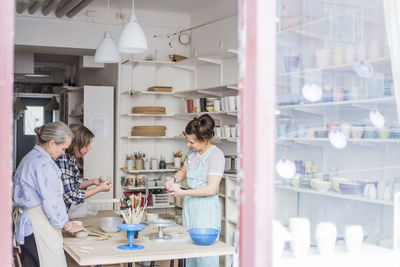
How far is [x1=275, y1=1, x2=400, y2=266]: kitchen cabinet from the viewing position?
1.96 m

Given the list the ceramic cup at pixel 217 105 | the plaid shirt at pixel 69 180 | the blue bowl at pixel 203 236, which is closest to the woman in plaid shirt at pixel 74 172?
the plaid shirt at pixel 69 180

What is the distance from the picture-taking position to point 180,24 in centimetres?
900

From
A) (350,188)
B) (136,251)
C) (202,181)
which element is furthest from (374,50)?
(202,181)

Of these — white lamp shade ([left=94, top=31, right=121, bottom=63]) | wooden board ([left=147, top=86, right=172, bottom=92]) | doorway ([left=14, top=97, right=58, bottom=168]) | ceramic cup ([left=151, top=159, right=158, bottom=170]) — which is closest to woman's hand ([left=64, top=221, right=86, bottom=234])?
white lamp shade ([left=94, top=31, right=121, bottom=63])

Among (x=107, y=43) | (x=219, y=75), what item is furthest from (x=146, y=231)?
(x=219, y=75)

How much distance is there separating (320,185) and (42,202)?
83.2 inches

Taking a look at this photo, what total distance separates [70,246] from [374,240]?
228cm

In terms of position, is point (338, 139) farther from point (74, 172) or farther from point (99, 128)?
point (99, 128)

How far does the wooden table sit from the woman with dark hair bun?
1.30 ft

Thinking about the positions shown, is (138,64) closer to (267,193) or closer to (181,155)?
(181,155)

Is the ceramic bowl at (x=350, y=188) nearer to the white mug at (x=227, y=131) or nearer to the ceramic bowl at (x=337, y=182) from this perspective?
the ceramic bowl at (x=337, y=182)

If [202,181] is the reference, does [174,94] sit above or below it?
above

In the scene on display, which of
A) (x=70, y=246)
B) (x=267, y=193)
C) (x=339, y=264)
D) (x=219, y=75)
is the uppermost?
(x=219, y=75)

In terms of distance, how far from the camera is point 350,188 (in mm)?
2291
